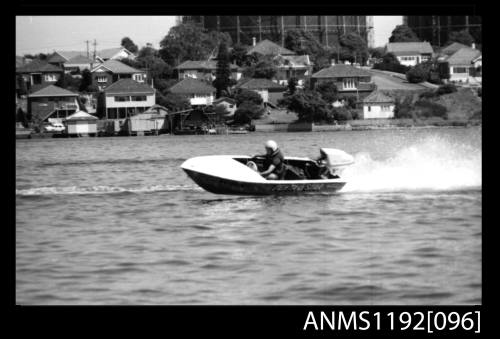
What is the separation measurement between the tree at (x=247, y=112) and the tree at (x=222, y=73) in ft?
1.16

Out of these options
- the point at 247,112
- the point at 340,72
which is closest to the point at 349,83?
the point at 340,72

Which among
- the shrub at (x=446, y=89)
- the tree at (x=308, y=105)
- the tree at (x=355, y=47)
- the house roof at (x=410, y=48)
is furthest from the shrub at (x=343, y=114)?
the house roof at (x=410, y=48)

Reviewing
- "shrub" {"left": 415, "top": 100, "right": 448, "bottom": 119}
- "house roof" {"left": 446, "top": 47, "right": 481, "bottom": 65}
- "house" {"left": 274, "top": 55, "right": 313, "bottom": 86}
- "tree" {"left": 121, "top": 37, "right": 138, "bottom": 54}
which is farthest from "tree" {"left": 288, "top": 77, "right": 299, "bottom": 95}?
"tree" {"left": 121, "top": 37, "right": 138, "bottom": 54}

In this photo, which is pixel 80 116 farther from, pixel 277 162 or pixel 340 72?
pixel 340 72

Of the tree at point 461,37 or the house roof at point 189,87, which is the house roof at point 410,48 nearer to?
the tree at point 461,37

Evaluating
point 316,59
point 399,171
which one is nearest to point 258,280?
point 316,59

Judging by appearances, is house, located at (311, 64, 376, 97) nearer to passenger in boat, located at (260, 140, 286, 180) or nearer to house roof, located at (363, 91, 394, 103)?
house roof, located at (363, 91, 394, 103)

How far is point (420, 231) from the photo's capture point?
315 inches

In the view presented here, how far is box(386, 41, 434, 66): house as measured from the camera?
7.72 meters

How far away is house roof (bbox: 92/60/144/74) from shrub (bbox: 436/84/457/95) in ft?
10.7

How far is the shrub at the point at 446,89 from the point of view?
8.77 metres

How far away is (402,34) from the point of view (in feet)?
21.4
